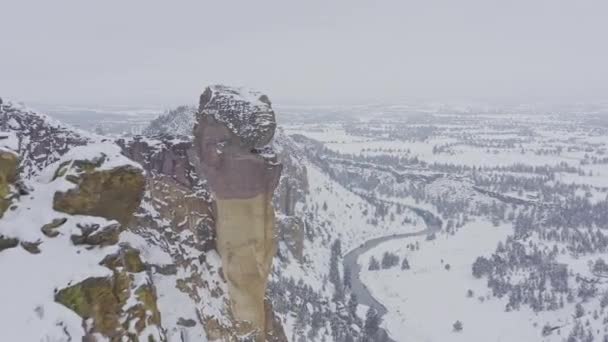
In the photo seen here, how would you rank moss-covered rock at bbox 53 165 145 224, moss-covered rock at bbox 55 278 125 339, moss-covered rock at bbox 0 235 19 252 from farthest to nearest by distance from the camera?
moss-covered rock at bbox 53 165 145 224, moss-covered rock at bbox 0 235 19 252, moss-covered rock at bbox 55 278 125 339

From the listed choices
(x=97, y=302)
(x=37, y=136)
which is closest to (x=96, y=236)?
(x=97, y=302)

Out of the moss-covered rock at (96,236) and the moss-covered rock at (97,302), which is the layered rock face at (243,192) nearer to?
the moss-covered rock at (96,236)

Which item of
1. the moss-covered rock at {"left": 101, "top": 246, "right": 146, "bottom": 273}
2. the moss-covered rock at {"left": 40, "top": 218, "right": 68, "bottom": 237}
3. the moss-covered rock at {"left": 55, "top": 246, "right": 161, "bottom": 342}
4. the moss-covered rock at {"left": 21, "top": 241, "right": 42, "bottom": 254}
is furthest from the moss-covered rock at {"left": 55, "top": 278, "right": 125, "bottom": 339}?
the moss-covered rock at {"left": 40, "top": 218, "right": 68, "bottom": 237}

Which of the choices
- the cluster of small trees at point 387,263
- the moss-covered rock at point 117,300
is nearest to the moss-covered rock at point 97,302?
the moss-covered rock at point 117,300

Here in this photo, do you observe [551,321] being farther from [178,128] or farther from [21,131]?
[21,131]

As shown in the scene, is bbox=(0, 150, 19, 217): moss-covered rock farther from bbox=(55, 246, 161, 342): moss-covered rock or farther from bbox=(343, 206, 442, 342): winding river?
bbox=(343, 206, 442, 342): winding river

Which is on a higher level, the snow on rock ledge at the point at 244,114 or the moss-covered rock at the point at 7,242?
the snow on rock ledge at the point at 244,114

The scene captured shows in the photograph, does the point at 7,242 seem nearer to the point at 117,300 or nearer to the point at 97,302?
the point at 97,302
